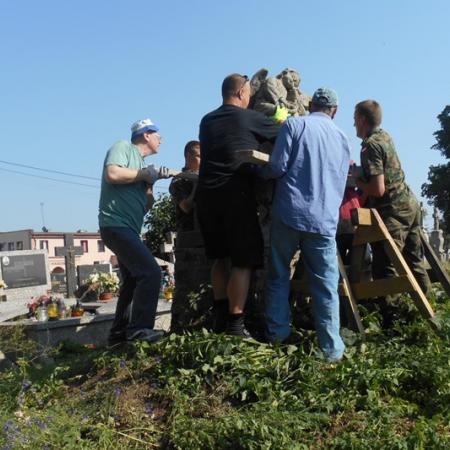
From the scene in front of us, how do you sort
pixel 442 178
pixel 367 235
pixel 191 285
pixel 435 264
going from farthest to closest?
1. pixel 442 178
2. pixel 191 285
3. pixel 435 264
4. pixel 367 235

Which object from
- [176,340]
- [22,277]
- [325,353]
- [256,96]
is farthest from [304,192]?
[22,277]

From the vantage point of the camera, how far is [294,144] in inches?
150

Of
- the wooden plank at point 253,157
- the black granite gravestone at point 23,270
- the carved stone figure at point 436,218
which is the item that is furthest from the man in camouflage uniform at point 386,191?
the carved stone figure at point 436,218

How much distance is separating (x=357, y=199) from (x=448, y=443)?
2461 millimetres

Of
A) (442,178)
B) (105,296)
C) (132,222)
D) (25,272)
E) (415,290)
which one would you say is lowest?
(105,296)

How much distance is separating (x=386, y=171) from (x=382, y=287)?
95cm

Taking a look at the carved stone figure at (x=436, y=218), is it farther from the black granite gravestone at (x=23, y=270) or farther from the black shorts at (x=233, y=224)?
the black shorts at (x=233, y=224)

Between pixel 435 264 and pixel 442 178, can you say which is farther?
pixel 442 178

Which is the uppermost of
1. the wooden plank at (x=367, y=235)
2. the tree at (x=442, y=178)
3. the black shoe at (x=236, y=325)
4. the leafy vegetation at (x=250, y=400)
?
the tree at (x=442, y=178)

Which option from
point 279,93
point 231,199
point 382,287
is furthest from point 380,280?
point 279,93

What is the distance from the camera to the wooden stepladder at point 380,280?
13.1 ft

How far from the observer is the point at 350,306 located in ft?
13.6

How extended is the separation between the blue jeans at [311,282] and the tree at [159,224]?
1723 centimetres

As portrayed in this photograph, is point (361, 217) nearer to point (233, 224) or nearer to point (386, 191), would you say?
point (386, 191)
